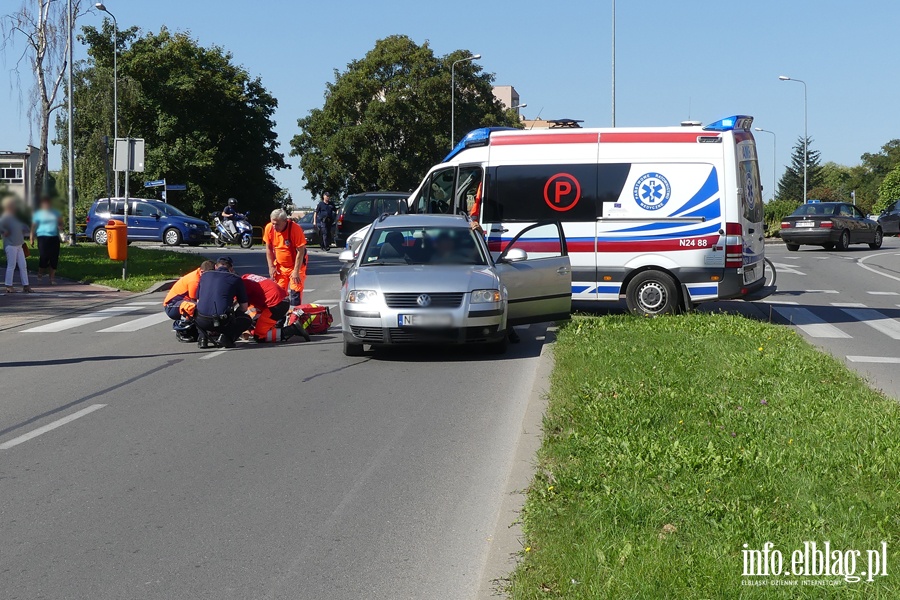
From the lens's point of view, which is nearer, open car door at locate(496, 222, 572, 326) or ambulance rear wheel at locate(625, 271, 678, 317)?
open car door at locate(496, 222, 572, 326)

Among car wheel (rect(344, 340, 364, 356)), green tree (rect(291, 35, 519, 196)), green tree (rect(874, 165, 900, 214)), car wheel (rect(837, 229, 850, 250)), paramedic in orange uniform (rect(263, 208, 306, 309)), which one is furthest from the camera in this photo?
green tree (rect(874, 165, 900, 214))

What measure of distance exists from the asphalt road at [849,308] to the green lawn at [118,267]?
13704 mm

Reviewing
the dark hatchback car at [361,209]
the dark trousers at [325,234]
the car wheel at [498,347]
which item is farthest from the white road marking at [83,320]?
the dark trousers at [325,234]

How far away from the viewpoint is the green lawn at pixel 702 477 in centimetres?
423

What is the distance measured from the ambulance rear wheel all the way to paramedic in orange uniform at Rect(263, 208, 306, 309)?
484cm

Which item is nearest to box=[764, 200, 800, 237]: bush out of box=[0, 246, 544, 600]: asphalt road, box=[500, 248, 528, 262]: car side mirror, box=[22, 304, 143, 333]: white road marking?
box=[22, 304, 143, 333]: white road marking

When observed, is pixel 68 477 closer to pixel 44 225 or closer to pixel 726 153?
pixel 44 225

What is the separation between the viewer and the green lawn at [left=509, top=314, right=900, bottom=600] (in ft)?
13.9

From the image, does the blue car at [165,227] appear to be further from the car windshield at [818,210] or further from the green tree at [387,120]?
the green tree at [387,120]

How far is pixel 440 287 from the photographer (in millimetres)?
12039

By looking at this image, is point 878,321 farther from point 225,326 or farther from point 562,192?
point 225,326

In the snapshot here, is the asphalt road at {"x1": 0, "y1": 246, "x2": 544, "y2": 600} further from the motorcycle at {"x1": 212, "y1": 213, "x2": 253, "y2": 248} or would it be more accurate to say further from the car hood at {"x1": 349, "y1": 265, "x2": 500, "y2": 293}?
the motorcycle at {"x1": 212, "y1": 213, "x2": 253, "y2": 248}

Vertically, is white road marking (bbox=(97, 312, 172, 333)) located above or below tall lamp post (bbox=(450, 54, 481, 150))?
below

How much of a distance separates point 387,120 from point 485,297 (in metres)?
57.4
